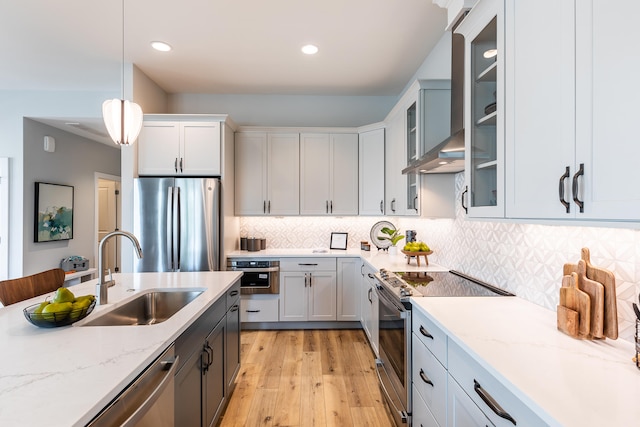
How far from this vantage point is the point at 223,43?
2895 millimetres

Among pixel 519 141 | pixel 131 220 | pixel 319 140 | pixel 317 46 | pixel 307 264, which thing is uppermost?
pixel 317 46

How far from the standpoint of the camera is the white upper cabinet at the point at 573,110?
2.67ft

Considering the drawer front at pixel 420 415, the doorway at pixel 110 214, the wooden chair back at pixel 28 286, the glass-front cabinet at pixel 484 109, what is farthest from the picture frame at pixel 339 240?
the doorway at pixel 110 214

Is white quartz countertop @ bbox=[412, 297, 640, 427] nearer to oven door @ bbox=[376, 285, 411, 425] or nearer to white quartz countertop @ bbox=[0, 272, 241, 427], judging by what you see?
oven door @ bbox=[376, 285, 411, 425]

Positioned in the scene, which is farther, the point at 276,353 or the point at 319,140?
the point at 319,140

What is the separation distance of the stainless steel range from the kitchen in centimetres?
14

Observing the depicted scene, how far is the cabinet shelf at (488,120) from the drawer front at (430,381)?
115 cm

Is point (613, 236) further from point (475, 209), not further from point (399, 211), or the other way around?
point (399, 211)

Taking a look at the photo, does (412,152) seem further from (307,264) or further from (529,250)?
(307,264)

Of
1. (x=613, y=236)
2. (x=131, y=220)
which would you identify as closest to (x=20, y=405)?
(x=613, y=236)

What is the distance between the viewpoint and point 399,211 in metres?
3.25

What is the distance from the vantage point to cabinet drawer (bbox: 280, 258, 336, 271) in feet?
12.3

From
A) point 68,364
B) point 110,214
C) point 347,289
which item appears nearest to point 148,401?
point 68,364

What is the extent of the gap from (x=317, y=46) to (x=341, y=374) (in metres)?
2.99
